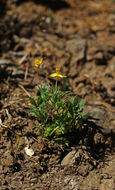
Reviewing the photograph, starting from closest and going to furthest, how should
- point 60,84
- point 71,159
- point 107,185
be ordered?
point 107,185
point 71,159
point 60,84

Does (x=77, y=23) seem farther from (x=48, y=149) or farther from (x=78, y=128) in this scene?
(x=48, y=149)

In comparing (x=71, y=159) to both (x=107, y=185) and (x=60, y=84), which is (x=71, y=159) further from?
(x=60, y=84)

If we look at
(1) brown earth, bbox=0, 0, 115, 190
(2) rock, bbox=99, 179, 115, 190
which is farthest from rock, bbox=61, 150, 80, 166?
(2) rock, bbox=99, 179, 115, 190

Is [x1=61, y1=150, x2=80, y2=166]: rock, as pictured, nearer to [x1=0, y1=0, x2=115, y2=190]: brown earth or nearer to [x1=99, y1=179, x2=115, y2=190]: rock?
[x1=0, y1=0, x2=115, y2=190]: brown earth

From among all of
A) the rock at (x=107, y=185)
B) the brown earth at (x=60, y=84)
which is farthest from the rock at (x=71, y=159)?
the rock at (x=107, y=185)

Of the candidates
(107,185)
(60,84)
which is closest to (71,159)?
(107,185)

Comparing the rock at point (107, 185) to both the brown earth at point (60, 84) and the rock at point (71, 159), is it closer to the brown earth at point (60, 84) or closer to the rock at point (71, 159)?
the brown earth at point (60, 84)

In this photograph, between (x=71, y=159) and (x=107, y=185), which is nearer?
(x=107, y=185)
